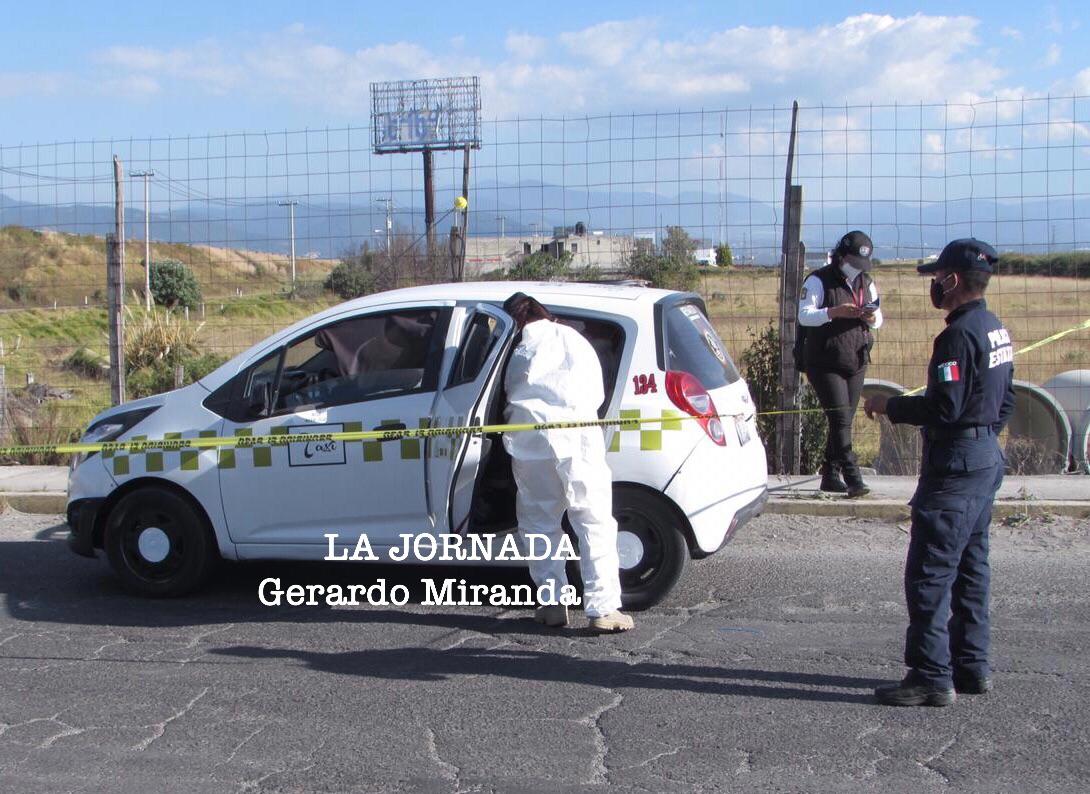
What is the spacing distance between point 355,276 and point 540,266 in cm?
363

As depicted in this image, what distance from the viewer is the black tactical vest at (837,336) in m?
8.38

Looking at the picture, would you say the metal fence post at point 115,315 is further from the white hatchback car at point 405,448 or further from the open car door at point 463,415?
the open car door at point 463,415

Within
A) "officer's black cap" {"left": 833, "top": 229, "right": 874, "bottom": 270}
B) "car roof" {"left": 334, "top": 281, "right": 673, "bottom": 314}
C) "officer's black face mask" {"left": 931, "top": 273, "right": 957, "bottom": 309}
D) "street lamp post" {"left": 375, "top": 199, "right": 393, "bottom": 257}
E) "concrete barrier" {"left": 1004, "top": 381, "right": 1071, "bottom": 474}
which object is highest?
"street lamp post" {"left": 375, "top": 199, "right": 393, "bottom": 257}

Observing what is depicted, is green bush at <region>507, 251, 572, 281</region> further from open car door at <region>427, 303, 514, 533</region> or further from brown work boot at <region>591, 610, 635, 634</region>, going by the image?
brown work boot at <region>591, 610, 635, 634</region>

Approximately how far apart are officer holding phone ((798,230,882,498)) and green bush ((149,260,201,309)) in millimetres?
34351

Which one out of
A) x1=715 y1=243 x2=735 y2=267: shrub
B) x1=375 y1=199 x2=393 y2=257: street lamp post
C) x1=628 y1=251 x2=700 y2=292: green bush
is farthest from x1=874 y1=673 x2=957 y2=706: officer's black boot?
x1=375 y1=199 x2=393 y2=257: street lamp post

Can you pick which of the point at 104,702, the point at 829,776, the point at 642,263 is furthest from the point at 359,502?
the point at 642,263

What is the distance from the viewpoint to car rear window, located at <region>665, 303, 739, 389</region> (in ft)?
20.6

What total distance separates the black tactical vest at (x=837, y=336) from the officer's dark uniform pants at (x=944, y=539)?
3.60m

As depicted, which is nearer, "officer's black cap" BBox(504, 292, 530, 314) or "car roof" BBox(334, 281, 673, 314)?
"officer's black cap" BBox(504, 292, 530, 314)

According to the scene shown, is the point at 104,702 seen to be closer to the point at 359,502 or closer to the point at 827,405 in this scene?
the point at 359,502

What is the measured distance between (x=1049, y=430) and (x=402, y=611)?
6451mm

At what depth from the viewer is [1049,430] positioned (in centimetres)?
1030

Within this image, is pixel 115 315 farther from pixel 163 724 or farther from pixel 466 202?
pixel 163 724
